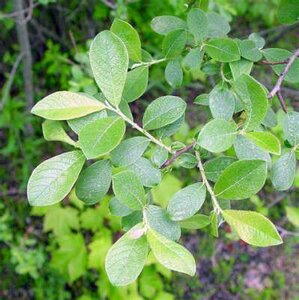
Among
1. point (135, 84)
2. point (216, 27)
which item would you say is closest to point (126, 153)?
point (135, 84)

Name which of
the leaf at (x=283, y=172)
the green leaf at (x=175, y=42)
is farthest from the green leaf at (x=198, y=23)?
the leaf at (x=283, y=172)

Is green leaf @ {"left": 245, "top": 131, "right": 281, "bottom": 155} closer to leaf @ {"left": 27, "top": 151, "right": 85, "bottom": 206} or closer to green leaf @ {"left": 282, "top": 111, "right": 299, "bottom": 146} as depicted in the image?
green leaf @ {"left": 282, "top": 111, "right": 299, "bottom": 146}

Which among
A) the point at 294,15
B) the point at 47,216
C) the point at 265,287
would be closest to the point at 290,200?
the point at 265,287

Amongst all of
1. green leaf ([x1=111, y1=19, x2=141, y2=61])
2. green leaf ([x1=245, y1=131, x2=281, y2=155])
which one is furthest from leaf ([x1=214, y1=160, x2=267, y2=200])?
green leaf ([x1=111, y1=19, x2=141, y2=61])

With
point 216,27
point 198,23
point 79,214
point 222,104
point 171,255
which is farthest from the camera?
point 79,214

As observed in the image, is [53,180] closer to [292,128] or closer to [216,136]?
[216,136]

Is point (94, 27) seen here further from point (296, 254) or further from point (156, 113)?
point (156, 113)

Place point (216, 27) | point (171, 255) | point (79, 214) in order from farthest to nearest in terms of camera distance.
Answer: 1. point (79, 214)
2. point (216, 27)
3. point (171, 255)
